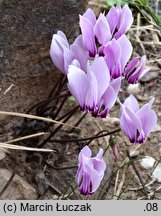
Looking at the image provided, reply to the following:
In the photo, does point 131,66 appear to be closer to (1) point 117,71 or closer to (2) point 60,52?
(1) point 117,71

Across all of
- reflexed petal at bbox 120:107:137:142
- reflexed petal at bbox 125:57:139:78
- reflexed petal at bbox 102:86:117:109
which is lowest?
reflexed petal at bbox 120:107:137:142

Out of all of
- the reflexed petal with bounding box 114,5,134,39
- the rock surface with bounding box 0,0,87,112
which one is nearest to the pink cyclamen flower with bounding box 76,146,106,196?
the reflexed petal with bounding box 114,5,134,39

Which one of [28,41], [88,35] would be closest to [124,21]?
[88,35]

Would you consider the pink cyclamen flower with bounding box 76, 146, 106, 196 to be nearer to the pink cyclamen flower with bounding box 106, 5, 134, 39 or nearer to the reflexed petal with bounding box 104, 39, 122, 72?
the reflexed petal with bounding box 104, 39, 122, 72

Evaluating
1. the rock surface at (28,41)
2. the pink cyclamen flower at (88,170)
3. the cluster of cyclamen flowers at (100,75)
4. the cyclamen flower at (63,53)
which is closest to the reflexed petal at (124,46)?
the cluster of cyclamen flowers at (100,75)

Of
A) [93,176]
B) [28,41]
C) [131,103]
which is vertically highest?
[28,41]

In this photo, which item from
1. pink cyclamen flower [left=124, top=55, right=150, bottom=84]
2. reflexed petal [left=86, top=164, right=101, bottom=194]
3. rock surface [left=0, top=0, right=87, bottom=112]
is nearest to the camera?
reflexed petal [left=86, top=164, right=101, bottom=194]

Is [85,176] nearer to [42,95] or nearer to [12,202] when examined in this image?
[12,202]

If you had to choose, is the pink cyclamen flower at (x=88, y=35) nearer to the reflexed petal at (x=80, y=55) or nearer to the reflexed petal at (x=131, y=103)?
the reflexed petal at (x=80, y=55)
